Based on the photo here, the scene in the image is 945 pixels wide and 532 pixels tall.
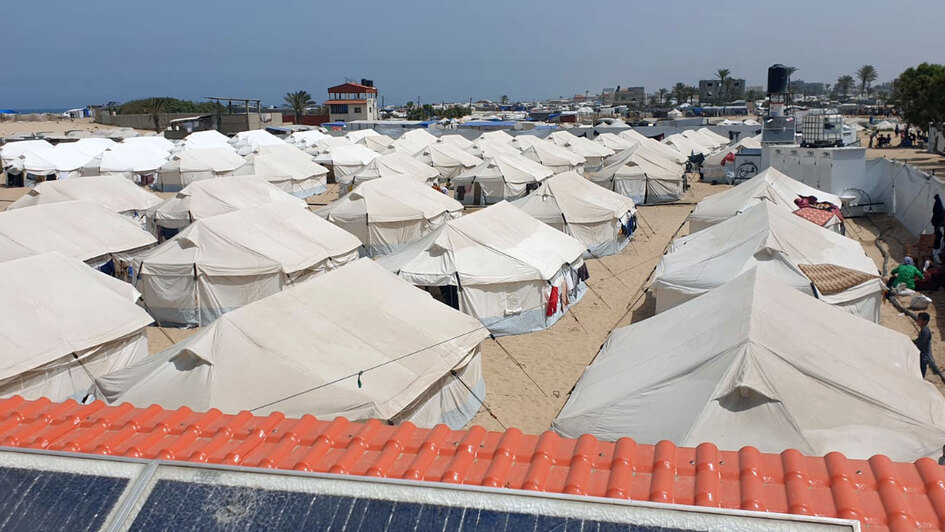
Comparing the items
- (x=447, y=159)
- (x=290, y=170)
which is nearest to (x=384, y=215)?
(x=290, y=170)

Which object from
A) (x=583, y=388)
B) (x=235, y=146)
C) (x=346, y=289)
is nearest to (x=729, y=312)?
(x=583, y=388)

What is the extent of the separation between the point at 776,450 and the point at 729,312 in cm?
248

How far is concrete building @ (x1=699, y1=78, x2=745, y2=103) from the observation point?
436 feet

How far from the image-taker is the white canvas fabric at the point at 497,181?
28797mm

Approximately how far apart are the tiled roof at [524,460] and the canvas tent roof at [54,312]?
6.51 m

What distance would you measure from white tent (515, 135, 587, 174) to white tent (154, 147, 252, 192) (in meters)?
14.4

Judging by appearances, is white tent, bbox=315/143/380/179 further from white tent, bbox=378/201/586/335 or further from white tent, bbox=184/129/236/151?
white tent, bbox=378/201/586/335

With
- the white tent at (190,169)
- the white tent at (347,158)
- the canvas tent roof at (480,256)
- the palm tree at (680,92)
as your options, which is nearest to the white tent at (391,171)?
the white tent at (347,158)

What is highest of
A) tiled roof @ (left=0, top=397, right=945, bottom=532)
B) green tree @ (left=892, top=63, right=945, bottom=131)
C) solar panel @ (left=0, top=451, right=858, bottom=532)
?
green tree @ (left=892, top=63, right=945, bottom=131)

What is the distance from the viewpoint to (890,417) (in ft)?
23.6

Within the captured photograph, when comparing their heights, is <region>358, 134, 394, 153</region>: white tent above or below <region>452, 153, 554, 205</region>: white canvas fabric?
above

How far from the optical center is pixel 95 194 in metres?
24.2

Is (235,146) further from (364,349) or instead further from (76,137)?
(364,349)

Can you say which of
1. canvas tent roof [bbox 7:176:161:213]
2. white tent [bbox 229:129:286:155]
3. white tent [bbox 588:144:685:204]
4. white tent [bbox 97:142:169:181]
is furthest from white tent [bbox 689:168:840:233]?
white tent [bbox 229:129:286:155]
